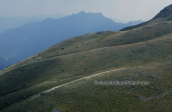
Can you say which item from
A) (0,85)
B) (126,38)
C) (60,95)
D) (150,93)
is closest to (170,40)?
(126,38)

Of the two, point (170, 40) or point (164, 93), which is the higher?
point (170, 40)

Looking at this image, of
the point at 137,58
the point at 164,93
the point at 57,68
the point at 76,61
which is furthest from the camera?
the point at 76,61

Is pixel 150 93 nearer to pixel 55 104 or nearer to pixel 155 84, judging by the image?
pixel 155 84

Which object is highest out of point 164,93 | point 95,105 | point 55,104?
point 55,104

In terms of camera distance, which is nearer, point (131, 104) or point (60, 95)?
point (131, 104)

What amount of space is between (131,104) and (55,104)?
23.8m

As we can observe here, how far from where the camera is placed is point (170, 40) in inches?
3209

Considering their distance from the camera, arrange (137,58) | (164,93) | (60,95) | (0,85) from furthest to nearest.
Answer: (137,58)
(0,85)
(60,95)
(164,93)

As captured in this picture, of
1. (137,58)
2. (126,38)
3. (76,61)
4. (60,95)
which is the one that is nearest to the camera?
(60,95)

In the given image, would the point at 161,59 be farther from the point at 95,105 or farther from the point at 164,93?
the point at 95,105

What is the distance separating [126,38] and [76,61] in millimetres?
65527

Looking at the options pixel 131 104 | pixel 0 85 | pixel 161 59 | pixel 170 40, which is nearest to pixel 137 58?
pixel 161 59

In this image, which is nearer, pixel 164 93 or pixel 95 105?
pixel 95 105

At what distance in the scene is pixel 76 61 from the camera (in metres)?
84.4
